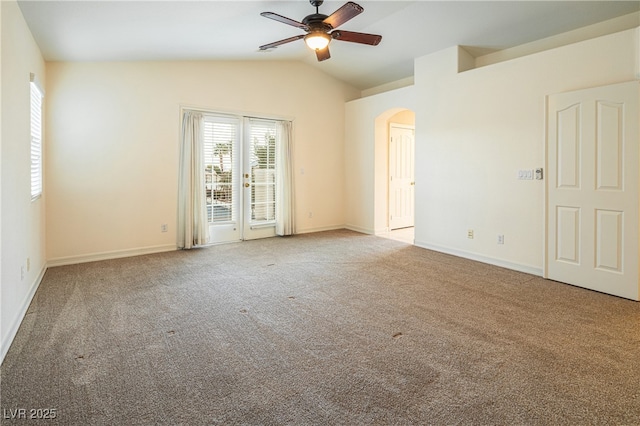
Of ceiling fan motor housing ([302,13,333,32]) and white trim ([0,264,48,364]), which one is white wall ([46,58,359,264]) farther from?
ceiling fan motor housing ([302,13,333,32])

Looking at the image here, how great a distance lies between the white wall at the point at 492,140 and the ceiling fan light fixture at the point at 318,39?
7.50 feet

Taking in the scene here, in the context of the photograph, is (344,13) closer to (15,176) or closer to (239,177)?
(15,176)

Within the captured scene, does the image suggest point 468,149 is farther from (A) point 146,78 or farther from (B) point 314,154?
(A) point 146,78

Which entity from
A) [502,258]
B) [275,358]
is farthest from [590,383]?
[502,258]

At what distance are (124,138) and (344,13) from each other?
3632 millimetres

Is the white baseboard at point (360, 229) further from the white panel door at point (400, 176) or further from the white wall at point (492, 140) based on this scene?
the white wall at point (492, 140)

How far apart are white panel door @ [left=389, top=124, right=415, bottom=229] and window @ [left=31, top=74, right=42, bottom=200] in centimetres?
548

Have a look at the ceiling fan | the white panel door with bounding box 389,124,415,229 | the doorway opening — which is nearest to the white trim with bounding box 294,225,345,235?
the doorway opening

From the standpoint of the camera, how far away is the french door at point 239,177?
5.97 meters

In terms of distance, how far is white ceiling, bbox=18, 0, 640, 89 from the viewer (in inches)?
134

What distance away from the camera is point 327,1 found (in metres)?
4.16

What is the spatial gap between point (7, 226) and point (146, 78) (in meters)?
3.31

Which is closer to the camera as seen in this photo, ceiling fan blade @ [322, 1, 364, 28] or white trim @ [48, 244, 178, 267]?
ceiling fan blade @ [322, 1, 364, 28]

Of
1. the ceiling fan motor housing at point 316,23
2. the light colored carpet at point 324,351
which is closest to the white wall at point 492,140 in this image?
the light colored carpet at point 324,351
